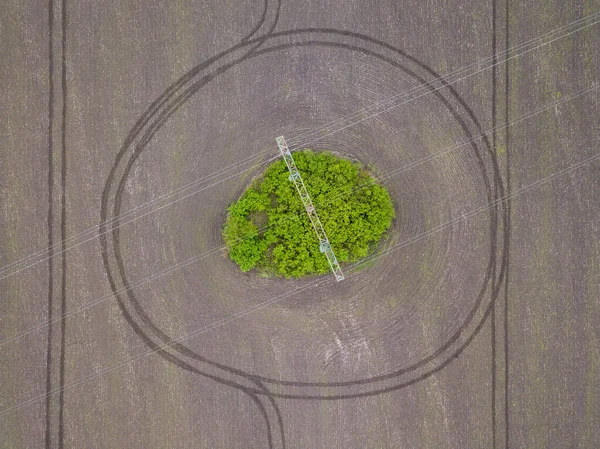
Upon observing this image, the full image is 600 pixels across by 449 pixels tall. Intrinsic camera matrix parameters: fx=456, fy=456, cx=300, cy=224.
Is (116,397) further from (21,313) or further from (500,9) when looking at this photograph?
(500,9)

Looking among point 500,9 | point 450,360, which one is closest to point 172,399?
point 450,360

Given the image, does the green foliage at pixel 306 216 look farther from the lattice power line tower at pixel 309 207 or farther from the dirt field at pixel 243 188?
the dirt field at pixel 243 188

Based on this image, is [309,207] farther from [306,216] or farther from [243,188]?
[243,188]

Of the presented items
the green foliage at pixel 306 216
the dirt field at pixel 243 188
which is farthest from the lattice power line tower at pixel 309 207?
the dirt field at pixel 243 188

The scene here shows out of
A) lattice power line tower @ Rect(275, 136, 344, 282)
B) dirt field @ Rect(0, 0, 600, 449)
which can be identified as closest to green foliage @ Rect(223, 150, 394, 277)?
lattice power line tower @ Rect(275, 136, 344, 282)

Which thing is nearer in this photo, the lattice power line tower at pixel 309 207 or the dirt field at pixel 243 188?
the lattice power line tower at pixel 309 207
